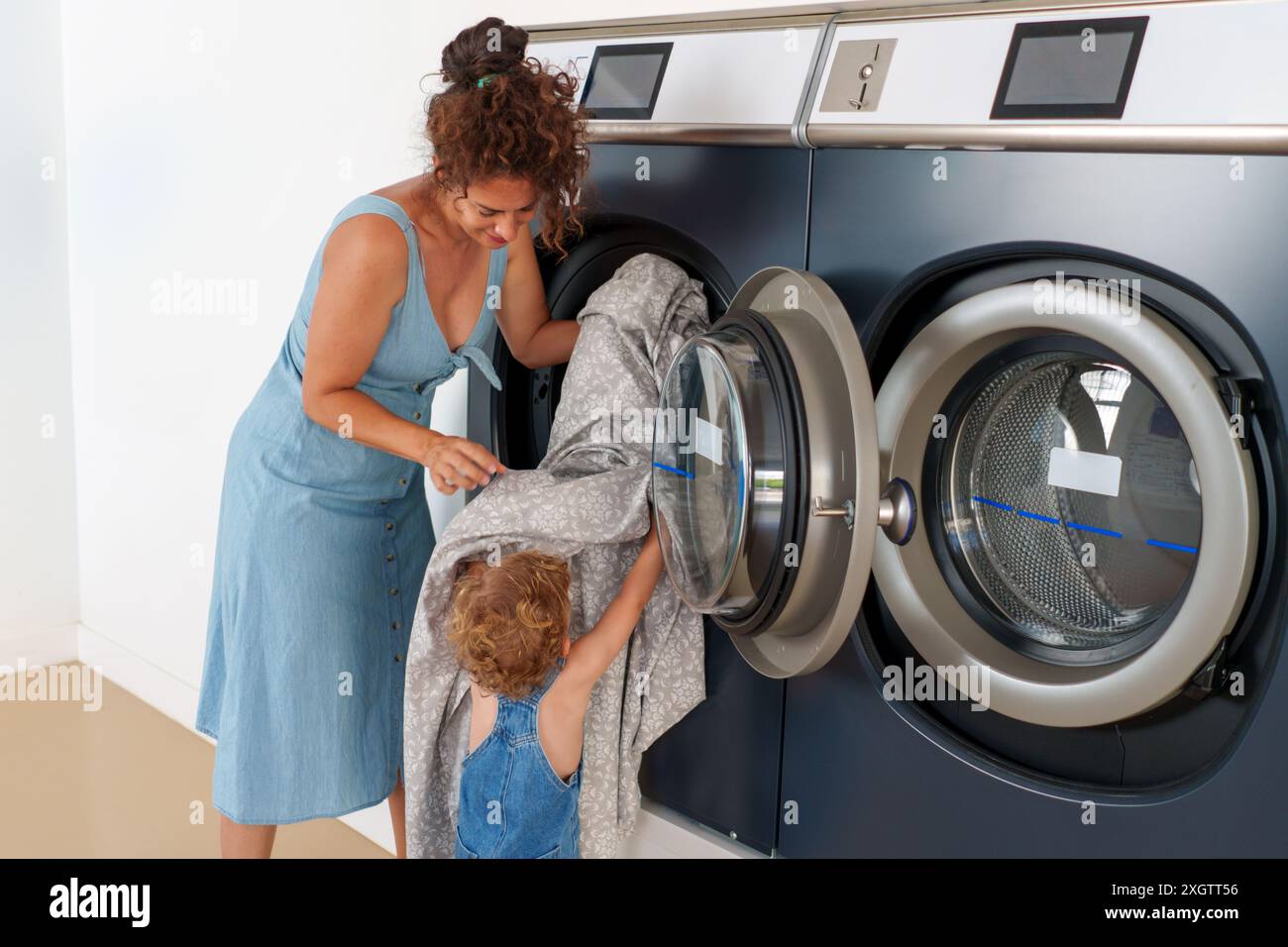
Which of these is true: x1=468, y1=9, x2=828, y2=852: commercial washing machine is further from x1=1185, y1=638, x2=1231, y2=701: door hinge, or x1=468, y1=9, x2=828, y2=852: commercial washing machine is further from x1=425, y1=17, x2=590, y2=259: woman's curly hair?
x1=1185, y1=638, x2=1231, y2=701: door hinge

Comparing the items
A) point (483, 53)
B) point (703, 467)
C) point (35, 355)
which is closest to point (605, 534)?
point (703, 467)

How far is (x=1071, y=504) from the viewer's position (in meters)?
1.21

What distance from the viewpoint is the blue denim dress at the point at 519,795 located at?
148 cm

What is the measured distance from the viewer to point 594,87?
1.51m

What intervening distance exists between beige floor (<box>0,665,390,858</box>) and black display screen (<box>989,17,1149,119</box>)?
69.3 inches

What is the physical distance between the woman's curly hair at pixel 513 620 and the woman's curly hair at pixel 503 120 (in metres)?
0.44

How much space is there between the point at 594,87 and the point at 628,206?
6.6 inches

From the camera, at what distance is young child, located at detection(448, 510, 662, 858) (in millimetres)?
1389

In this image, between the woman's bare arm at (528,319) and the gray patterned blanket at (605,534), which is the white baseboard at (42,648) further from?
the woman's bare arm at (528,319)

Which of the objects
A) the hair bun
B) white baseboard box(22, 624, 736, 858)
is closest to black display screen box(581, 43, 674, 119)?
the hair bun

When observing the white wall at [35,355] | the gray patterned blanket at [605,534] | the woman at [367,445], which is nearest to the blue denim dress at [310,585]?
the woman at [367,445]

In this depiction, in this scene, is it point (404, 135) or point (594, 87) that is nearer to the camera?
point (594, 87)

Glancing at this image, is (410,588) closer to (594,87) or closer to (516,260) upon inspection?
(516,260)
